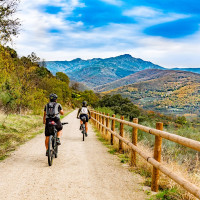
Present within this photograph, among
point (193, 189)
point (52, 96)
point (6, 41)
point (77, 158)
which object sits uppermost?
point (6, 41)

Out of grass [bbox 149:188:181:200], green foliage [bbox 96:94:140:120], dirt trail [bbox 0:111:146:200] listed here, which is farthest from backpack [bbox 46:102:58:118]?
green foliage [bbox 96:94:140:120]

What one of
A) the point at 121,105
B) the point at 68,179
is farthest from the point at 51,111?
the point at 121,105

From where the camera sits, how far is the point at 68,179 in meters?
5.18

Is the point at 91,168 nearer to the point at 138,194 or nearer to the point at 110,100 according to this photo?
the point at 138,194

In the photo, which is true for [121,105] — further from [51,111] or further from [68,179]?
[68,179]

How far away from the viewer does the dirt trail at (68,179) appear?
169 inches

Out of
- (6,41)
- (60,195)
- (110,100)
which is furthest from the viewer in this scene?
(110,100)

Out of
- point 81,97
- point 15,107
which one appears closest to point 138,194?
point 15,107

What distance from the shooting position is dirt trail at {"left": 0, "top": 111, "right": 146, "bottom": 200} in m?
4.29

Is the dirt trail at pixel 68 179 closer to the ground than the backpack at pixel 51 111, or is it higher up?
closer to the ground

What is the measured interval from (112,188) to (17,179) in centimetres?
214

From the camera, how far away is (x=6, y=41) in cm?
887

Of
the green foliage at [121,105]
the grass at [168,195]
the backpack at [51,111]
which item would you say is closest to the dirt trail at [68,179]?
the grass at [168,195]

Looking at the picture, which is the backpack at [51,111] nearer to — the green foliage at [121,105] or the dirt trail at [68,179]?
the dirt trail at [68,179]
